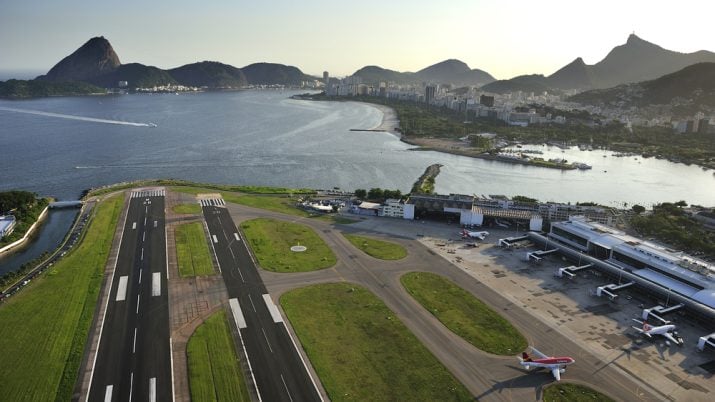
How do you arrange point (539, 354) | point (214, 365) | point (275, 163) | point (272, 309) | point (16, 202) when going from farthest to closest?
point (275, 163) < point (16, 202) < point (272, 309) < point (539, 354) < point (214, 365)

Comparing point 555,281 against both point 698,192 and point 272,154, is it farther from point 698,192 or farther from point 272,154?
point 272,154

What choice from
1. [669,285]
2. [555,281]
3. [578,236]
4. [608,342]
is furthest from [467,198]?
[608,342]

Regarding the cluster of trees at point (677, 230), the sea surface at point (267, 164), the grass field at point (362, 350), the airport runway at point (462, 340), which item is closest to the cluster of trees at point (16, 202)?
the sea surface at point (267, 164)

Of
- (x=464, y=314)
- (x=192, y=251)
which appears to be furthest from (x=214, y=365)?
(x=192, y=251)

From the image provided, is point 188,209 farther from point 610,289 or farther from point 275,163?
point 610,289

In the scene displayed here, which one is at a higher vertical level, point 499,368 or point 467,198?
point 467,198

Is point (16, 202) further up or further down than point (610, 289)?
further up

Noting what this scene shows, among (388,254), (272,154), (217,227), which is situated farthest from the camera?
(272,154)
